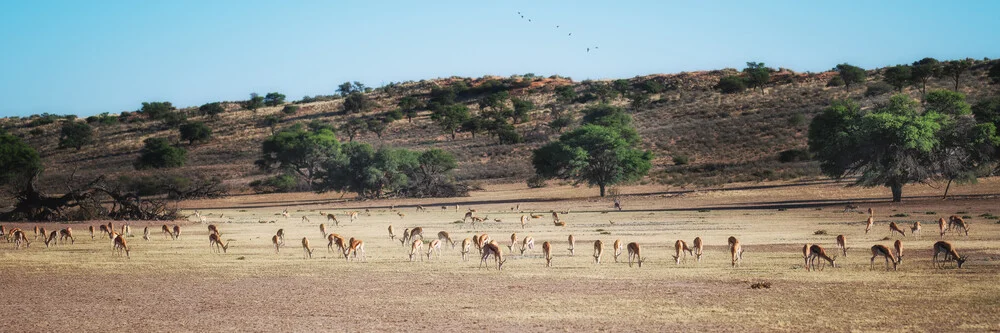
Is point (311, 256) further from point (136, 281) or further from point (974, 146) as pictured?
point (974, 146)

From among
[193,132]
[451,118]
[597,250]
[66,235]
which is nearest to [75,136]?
[193,132]

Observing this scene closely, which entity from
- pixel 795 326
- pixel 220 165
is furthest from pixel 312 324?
pixel 220 165

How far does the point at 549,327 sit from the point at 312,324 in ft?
13.3

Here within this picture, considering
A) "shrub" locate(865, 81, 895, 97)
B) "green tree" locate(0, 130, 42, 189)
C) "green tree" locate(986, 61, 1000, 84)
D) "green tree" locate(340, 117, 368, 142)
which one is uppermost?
"green tree" locate(986, 61, 1000, 84)

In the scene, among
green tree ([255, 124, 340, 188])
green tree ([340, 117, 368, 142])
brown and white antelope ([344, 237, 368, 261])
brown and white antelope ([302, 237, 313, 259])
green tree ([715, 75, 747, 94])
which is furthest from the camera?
green tree ([715, 75, 747, 94])

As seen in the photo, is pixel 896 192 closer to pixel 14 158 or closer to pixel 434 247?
pixel 434 247

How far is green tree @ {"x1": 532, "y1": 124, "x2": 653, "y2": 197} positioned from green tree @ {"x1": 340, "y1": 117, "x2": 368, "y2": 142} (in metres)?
50.3

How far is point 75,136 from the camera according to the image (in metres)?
119

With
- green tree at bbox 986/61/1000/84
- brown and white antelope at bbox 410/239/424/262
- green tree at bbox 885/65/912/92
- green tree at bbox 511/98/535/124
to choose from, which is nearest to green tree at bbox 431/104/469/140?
green tree at bbox 511/98/535/124

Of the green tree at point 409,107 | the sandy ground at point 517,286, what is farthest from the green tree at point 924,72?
the sandy ground at point 517,286

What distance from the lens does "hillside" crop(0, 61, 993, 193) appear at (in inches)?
3450

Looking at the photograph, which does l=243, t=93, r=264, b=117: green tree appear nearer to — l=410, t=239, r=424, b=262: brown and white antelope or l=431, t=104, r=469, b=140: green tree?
l=431, t=104, r=469, b=140: green tree

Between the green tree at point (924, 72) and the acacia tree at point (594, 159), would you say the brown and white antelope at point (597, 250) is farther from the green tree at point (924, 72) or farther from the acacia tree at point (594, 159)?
the green tree at point (924, 72)

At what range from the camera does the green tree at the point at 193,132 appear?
116312 millimetres
